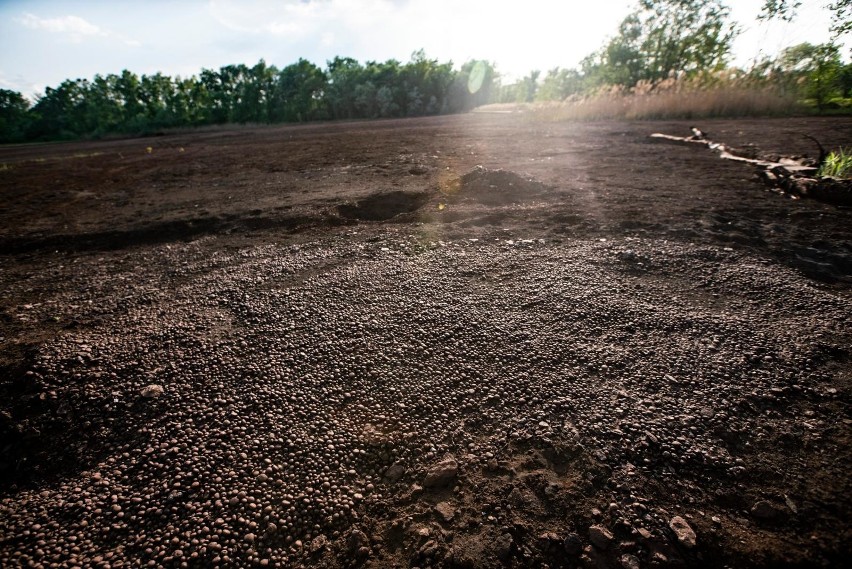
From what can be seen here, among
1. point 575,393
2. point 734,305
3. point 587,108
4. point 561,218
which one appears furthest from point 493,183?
point 587,108

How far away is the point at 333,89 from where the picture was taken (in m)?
37.7

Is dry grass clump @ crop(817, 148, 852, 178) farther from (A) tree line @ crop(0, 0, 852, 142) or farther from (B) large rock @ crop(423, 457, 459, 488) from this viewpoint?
(A) tree line @ crop(0, 0, 852, 142)

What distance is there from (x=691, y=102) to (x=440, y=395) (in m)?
16.5

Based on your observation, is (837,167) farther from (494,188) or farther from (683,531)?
(683,531)

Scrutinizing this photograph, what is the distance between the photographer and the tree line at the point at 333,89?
24.3 meters

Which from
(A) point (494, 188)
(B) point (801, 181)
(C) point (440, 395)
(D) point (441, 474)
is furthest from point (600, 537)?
(B) point (801, 181)

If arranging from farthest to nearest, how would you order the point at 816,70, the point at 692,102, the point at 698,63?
1. the point at 698,63
2. the point at 692,102
3. the point at 816,70

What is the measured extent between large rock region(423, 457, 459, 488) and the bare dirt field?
0.04 feet

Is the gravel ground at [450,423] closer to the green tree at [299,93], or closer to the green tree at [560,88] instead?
the green tree at [560,88]

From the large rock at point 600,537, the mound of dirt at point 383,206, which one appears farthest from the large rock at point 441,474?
the mound of dirt at point 383,206

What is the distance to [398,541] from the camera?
1.37 m

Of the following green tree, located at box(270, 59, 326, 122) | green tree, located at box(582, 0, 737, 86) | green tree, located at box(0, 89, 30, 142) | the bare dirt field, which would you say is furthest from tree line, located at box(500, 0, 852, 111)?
green tree, located at box(0, 89, 30, 142)

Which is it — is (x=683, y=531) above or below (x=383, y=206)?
below

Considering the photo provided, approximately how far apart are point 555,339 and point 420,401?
975 mm
